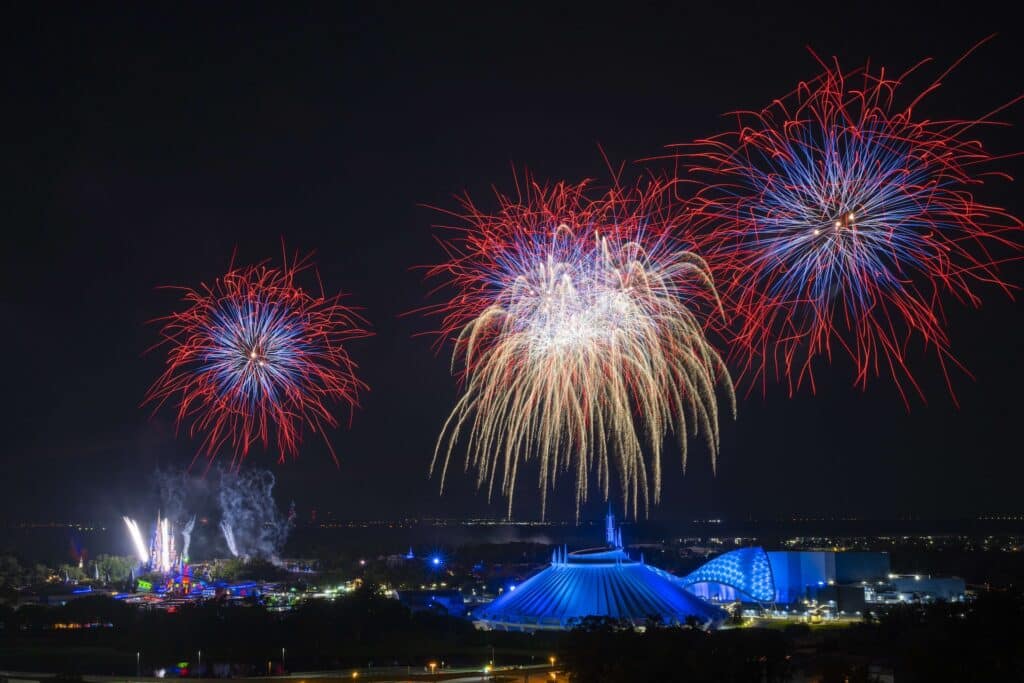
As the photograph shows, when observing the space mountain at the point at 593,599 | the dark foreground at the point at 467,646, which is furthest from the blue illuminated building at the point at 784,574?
the dark foreground at the point at 467,646

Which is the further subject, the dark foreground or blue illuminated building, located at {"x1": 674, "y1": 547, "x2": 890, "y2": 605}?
blue illuminated building, located at {"x1": 674, "y1": 547, "x2": 890, "y2": 605}

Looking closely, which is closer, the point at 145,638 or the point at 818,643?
the point at 818,643

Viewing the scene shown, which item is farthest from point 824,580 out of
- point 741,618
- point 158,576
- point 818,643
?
point 158,576

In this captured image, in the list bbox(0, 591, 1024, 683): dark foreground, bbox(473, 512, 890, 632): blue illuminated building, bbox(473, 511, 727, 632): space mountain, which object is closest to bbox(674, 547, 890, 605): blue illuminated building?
bbox(473, 512, 890, 632): blue illuminated building

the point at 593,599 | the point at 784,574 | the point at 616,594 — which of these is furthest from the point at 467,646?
the point at 784,574

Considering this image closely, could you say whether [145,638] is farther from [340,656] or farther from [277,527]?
[277,527]

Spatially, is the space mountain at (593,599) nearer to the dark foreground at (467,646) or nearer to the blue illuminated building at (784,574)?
the dark foreground at (467,646)

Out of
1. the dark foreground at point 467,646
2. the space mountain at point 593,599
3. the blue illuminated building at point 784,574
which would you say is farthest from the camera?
the blue illuminated building at point 784,574

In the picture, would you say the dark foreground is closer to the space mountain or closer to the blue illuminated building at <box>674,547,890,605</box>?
the space mountain
